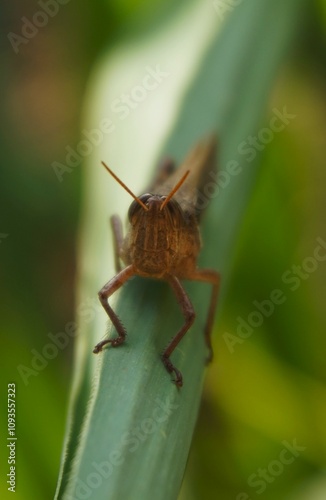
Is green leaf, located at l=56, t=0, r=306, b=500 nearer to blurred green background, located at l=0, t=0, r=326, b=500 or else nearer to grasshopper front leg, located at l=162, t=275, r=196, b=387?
grasshopper front leg, located at l=162, t=275, r=196, b=387

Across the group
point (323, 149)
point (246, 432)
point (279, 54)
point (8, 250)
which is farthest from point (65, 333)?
point (323, 149)

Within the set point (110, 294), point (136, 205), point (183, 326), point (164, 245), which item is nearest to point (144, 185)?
point (136, 205)

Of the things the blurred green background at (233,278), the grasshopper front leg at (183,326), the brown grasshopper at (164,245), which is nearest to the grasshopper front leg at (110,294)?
the brown grasshopper at (164,245)

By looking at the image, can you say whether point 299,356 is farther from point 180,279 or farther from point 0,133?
point 0,133

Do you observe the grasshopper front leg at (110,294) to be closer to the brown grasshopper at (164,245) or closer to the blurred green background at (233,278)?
the brown grasshopper at (164,245)

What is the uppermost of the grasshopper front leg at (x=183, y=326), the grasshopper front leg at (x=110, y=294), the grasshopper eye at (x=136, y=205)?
the grasshopper eye at (x=136, y=205)

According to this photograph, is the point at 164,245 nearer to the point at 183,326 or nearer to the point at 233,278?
the point at 183,326
